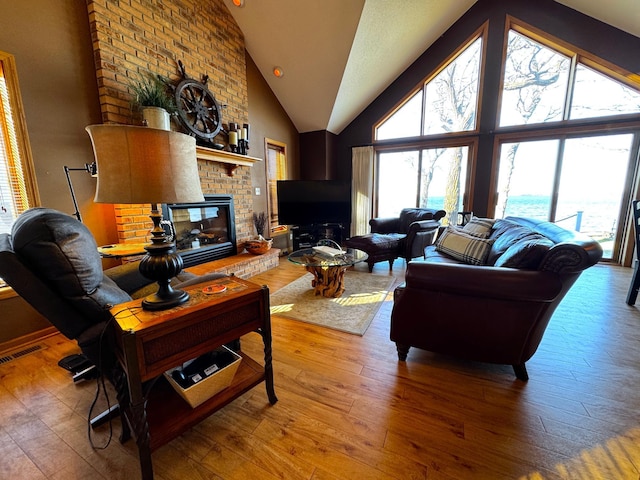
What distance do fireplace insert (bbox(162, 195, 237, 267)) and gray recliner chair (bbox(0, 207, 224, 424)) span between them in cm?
186

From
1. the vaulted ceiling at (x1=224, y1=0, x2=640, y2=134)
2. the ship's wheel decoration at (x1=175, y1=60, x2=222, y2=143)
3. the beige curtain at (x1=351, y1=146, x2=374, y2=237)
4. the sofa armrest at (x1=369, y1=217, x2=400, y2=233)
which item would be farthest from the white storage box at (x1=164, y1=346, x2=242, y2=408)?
the beige curtain at (x1=351, y1=146, x2=374, y2=237)

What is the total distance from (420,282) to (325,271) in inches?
54.0

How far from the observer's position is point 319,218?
4641 millimetres

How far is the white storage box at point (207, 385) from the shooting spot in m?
1.14

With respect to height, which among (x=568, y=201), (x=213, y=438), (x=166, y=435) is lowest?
(x=213, y=438)

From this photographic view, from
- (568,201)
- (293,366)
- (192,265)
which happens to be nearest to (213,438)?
(293,366)

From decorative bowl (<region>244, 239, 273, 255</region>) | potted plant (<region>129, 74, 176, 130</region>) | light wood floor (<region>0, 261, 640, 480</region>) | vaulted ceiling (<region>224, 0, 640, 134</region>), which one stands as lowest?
light wood floor (<region>0, 261, 640, 480</region>)

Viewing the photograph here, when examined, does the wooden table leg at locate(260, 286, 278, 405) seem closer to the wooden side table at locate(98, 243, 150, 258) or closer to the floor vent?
the wooden side table at locate(98, 243, 150, 258)

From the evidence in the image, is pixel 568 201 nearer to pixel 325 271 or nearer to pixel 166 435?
pixel 325 271

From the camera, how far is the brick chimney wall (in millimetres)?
2293

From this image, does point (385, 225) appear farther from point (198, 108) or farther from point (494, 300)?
point (198, 108)

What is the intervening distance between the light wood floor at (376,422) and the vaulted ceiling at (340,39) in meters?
3.84

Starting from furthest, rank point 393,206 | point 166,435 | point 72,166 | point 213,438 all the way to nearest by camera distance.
Answer: point 393,206
point 72,166
point 213,438
point 166,435

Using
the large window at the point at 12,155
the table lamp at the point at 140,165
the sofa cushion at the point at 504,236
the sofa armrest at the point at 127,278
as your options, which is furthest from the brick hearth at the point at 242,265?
the sofa cushion at the point at 504,236
